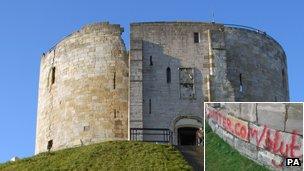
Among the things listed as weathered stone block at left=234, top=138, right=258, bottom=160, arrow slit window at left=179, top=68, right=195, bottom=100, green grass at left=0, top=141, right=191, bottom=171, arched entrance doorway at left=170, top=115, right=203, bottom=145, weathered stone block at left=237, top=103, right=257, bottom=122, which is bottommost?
green grass at left=0, top=141, right=191, bottom=171

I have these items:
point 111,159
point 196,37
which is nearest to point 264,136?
point 111,159

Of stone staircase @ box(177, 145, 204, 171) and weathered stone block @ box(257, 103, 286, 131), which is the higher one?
weathered stone block @ box(257, 103, 286, 131)

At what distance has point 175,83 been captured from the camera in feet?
123

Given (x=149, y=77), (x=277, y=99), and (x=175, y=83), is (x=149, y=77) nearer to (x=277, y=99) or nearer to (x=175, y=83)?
(x=175, y=83)

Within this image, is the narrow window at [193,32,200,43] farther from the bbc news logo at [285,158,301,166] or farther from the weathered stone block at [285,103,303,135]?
the bbc news logo at [285,158,301,166]

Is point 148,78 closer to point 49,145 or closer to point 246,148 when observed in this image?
point 49,145

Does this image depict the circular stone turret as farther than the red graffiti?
Yes

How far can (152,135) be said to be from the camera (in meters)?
36.0

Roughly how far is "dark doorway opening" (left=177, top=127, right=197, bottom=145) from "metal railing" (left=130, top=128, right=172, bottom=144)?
1006 mm

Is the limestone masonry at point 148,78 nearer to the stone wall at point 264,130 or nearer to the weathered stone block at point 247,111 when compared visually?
the stone wall at point 264,130

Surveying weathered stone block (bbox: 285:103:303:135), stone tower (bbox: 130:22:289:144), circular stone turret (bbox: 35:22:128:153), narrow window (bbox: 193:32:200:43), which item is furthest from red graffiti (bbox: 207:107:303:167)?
narrow window (bbox: 193:32:200:43)

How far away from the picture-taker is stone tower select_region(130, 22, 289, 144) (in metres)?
36.9

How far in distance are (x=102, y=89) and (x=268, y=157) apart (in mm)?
15005

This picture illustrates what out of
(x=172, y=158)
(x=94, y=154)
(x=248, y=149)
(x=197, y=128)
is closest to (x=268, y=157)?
(x=248, y=149)
